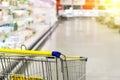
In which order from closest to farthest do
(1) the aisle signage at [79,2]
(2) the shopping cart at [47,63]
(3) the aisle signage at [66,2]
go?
(2) the shopping cart at [47,63] → (3) the aisle signage at [66,2] → (1) the aisle signage at [79,2]

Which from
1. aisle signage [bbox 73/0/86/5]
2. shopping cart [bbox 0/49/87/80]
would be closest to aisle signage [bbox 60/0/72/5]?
aisle signage [bbox 73/0/86/5]

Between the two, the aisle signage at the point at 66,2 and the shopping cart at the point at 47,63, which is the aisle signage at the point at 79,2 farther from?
the shopping cart at the point at 47,63

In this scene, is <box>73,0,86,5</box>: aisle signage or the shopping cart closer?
the shopping cart

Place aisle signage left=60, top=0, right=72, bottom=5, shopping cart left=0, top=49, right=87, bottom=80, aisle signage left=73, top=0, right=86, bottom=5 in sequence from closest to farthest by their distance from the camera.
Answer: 1. shopping cart left=0, top=49, right=87, bottom=80
2. aisle signage left=60, top=0, right=72, bottom=5
3. aisle signage left=73, top=0, right=86, bottom=5

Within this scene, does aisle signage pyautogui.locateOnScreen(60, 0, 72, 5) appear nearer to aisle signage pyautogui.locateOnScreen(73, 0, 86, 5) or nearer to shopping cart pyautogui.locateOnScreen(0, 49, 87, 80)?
aisle signage pyautogui.locateOnScreen(73, 0, 86, 5)

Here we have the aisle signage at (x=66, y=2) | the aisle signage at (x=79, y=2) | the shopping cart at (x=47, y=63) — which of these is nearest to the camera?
the shopping cart at (x=47, y=63)

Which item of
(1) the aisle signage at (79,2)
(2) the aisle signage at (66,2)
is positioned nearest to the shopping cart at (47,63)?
(2) the aisle signage at (66,2)

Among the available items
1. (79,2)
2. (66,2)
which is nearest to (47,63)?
(66,2)

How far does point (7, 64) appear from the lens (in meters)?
2.29

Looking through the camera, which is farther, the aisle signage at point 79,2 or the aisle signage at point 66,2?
the aisle signage at point 79,2

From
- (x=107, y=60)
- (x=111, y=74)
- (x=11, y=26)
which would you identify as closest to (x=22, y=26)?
(x=11, y=26)

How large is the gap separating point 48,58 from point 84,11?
19.2 metres

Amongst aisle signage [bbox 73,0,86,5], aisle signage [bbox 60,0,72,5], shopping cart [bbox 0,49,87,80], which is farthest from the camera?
aisle signage [bbox 73,0,86,5]

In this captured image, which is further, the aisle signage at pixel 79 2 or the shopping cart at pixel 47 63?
the aisle signage at pixel 79 2
